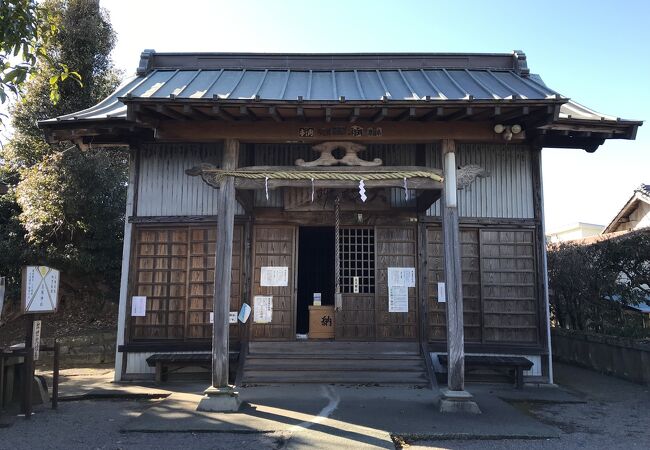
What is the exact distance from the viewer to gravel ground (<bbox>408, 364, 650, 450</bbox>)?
5875 millimetres

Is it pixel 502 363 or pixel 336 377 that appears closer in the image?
pixel 502 363

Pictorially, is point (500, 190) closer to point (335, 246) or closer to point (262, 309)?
point (335, 246)

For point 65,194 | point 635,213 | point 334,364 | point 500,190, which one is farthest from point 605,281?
point 65,194

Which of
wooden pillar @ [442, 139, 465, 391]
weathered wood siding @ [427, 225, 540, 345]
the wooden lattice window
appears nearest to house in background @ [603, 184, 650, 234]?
weathered wood siding @ [427, 225, 540, 345]

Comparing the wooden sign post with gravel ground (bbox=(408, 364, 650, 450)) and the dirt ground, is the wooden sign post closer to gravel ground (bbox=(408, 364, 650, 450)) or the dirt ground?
the dirt ground

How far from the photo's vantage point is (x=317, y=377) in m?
9.07

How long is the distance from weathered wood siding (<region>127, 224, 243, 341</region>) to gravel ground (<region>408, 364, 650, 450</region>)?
17.6ft

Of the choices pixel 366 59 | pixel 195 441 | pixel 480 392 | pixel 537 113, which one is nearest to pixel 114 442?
pixel 195 441

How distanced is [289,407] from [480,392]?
361 centimetres

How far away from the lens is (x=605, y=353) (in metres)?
10.6

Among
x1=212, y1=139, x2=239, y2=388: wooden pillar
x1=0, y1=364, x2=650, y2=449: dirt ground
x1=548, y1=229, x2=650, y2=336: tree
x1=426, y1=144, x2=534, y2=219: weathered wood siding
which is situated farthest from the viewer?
x1=548, y1=229, x2=650, y2=336: tree

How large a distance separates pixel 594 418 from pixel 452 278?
116 inches

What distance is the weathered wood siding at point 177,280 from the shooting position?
9805 millimetres

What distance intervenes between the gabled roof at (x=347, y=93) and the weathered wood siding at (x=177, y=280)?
8.43ft
